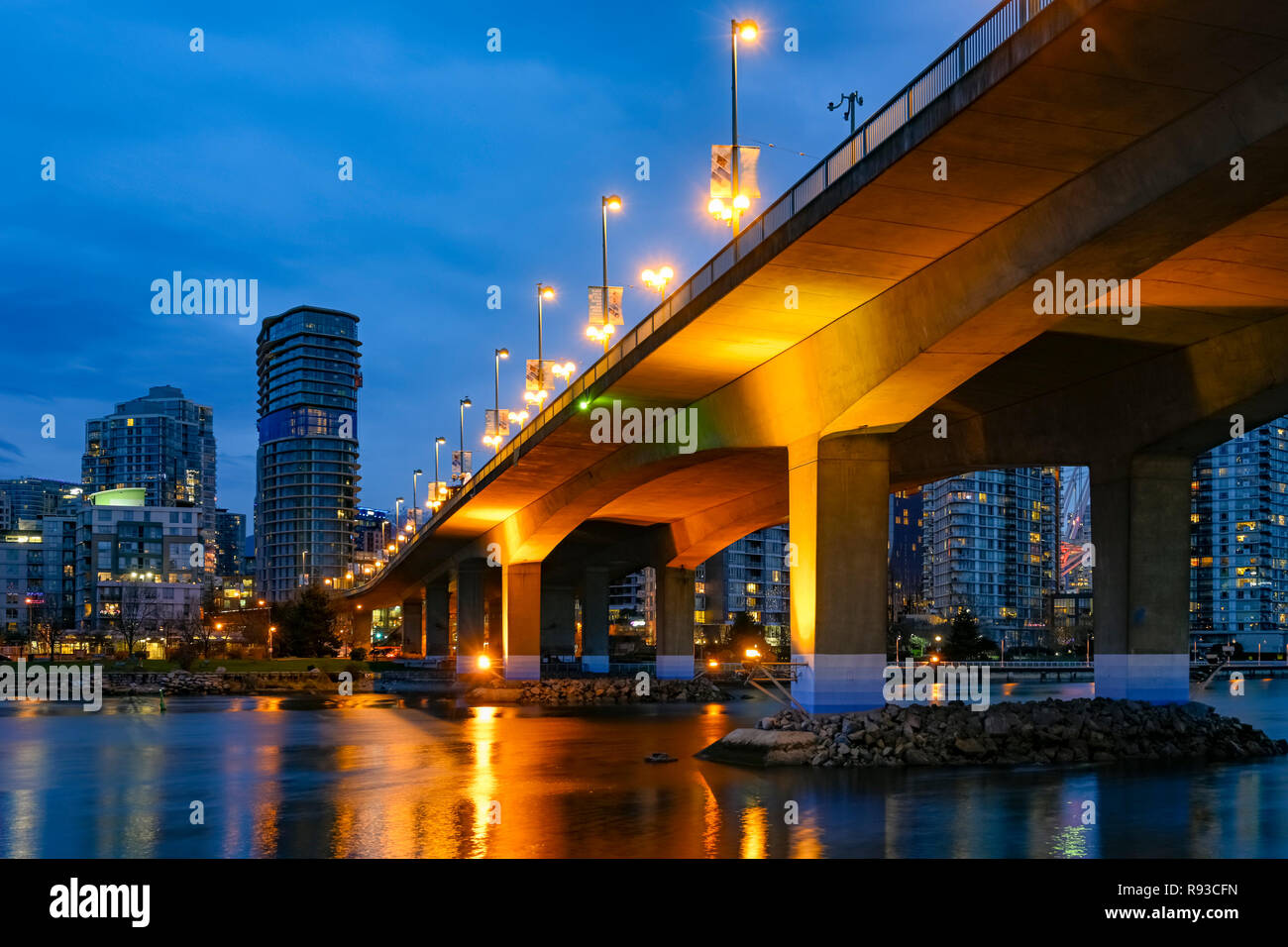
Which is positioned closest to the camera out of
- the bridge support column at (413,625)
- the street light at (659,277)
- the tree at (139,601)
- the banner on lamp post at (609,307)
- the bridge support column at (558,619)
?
the street light at (659,277)

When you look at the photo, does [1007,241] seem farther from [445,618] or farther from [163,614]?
[163,614]

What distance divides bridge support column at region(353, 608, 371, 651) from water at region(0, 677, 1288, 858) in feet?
486

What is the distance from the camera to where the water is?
746 inches

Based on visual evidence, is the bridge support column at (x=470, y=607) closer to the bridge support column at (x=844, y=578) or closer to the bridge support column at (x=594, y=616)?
the bridge support column at (x=594, y=616)

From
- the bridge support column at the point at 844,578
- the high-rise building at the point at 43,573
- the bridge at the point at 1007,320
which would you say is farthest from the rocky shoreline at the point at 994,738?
the high-rise building at the point at 43,573

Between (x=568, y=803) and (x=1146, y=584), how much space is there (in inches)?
921

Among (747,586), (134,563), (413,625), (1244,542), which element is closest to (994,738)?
(413,625)

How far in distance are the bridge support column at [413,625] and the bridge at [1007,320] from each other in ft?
344

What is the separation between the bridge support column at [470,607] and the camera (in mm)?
97875

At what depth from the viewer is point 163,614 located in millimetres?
164750

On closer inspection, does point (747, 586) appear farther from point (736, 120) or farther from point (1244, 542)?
point (736, 120)

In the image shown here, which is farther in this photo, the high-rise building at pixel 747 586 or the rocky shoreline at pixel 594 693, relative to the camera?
the high-rise building at pixel 747 586
